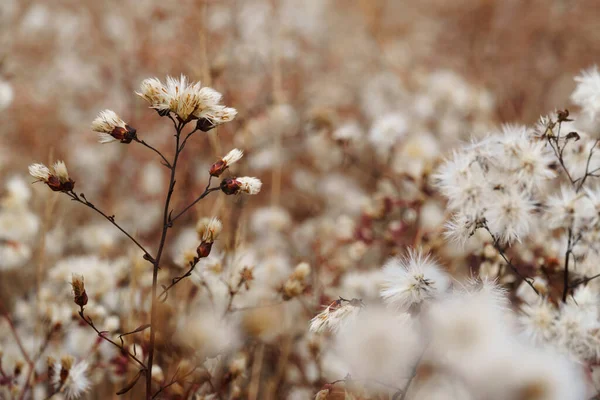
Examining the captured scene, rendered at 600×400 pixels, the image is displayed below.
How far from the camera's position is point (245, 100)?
2.62m

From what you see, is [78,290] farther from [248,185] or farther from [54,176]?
[248,185]

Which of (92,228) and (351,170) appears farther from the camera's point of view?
(351,170)

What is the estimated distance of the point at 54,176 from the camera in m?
0.92

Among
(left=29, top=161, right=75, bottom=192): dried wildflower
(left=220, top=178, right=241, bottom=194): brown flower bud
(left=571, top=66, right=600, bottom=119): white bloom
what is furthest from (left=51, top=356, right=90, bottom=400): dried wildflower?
(left=571, top=66, right=600, bottom=119): white bloom

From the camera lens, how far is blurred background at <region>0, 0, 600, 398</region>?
1954 mm

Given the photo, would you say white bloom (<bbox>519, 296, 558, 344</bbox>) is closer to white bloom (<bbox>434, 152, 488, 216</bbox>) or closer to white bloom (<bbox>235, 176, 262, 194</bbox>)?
white bloom (<bbox>434, 152, 488, 216</bbox>)

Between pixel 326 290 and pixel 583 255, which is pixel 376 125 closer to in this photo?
pixel 326 290

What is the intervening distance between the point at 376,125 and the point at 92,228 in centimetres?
108

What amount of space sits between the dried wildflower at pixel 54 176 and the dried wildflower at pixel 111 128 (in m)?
0.08

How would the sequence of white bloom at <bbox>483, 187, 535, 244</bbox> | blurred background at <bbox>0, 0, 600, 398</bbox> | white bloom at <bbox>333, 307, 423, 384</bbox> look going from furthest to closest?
blurred background at <bbox>0, 0, 600, 398</bbox> < white bloom at <bbox>483, 187, 535, 244</bbox> < white bloom at <bbox>333, 307, 423, 384</bbox>

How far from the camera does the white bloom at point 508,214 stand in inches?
39.7

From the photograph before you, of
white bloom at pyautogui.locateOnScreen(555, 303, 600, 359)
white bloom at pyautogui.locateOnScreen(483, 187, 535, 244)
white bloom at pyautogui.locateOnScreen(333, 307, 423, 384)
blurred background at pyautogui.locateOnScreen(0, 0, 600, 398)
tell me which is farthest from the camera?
blurred background at pyautogui.locateOnScreen(0, 0, 600, 398)

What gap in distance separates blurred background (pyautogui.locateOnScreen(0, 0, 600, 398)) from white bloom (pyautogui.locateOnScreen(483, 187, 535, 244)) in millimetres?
594

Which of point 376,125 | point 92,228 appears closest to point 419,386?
point 376,125
